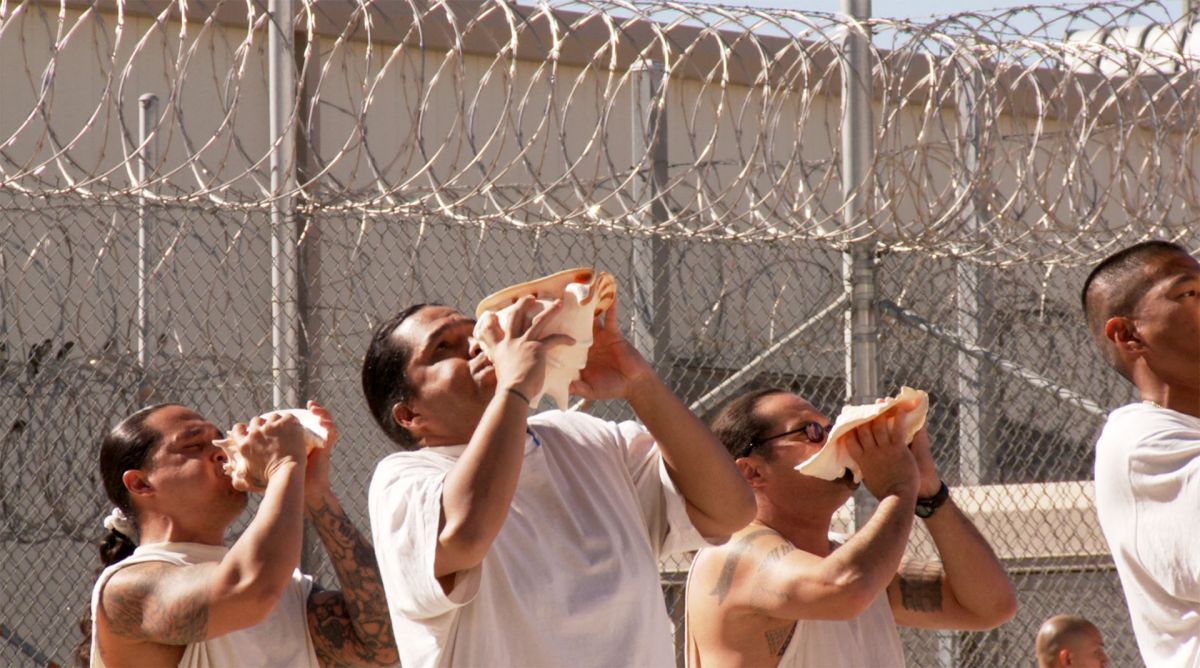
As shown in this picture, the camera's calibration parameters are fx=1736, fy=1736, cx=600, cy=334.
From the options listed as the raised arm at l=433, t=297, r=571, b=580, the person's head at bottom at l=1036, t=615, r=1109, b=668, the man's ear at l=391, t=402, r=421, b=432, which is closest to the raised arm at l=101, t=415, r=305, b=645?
the man's ear at l=391, t=402, r=421, b=432

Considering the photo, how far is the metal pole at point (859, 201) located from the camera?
231 inches

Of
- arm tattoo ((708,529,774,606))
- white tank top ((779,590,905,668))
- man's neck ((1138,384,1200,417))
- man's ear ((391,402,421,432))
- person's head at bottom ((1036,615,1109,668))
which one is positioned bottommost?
person's head at bottom ((1036,615,1109,668))

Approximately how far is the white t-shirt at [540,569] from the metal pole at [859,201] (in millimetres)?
2919

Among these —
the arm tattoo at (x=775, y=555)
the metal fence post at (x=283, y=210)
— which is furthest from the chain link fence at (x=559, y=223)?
the arm tattoo at (x=775, y=555)

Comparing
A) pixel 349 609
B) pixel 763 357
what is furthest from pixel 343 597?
pixel 763 357

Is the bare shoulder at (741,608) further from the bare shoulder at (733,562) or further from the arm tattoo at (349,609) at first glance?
the arm tattoo at (349,609)

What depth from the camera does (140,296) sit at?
568 cm

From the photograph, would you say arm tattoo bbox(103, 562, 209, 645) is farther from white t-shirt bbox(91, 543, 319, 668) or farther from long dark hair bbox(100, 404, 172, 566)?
long dark hair bbox(100, 404, 172, 566)

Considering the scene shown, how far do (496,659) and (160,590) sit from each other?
2.46ft

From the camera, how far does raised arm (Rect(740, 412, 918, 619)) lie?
3258mm

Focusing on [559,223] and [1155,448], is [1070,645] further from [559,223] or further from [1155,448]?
[1155,448]

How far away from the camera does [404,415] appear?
123 inches

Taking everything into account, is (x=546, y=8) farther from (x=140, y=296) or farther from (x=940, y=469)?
(x=940, y=469)

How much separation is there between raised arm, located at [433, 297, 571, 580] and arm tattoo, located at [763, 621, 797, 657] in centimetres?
94
